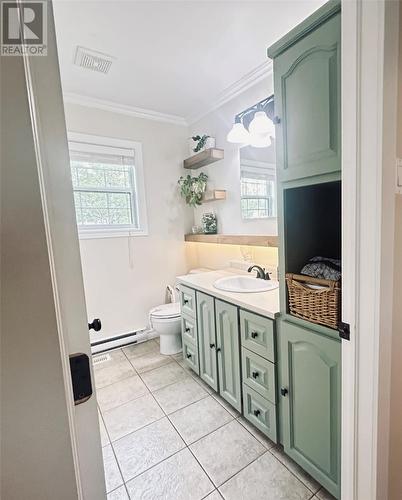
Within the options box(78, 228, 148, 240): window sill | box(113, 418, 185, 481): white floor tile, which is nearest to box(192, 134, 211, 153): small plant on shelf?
box(78, 228, 148, 240): window sill

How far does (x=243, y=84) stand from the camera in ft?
7.54

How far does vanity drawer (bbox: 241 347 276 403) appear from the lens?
4.70 feet

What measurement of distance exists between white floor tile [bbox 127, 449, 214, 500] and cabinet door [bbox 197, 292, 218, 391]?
0.57m

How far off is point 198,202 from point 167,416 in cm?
212

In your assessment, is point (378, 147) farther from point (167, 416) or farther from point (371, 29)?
point (167, 416)

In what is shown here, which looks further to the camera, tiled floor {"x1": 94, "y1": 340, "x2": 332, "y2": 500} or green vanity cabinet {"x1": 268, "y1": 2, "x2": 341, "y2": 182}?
tiled floor {"x1": 94, "y1": 340, "x2": 332, "y2": 500}

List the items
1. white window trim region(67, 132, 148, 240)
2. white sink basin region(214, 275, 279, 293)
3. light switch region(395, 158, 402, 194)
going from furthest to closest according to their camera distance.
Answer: white window trim region(67, 132, 148, 240), white sink basin region(214, 275, 279, 293), light switch region(395, 158, 402, 194)

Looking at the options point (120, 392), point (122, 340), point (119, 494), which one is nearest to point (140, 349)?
point (122, 340)

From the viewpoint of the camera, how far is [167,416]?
1831mm

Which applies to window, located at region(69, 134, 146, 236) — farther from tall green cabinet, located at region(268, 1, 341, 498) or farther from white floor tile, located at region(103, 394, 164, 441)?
tall green cabinet, located at region(268, 1, 341, 498)

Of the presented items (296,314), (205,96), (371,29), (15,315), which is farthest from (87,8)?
(296,314)

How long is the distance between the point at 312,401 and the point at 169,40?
7.86ft

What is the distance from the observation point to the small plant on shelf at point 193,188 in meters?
2.93

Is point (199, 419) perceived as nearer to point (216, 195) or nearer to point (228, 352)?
point (228, 352)
